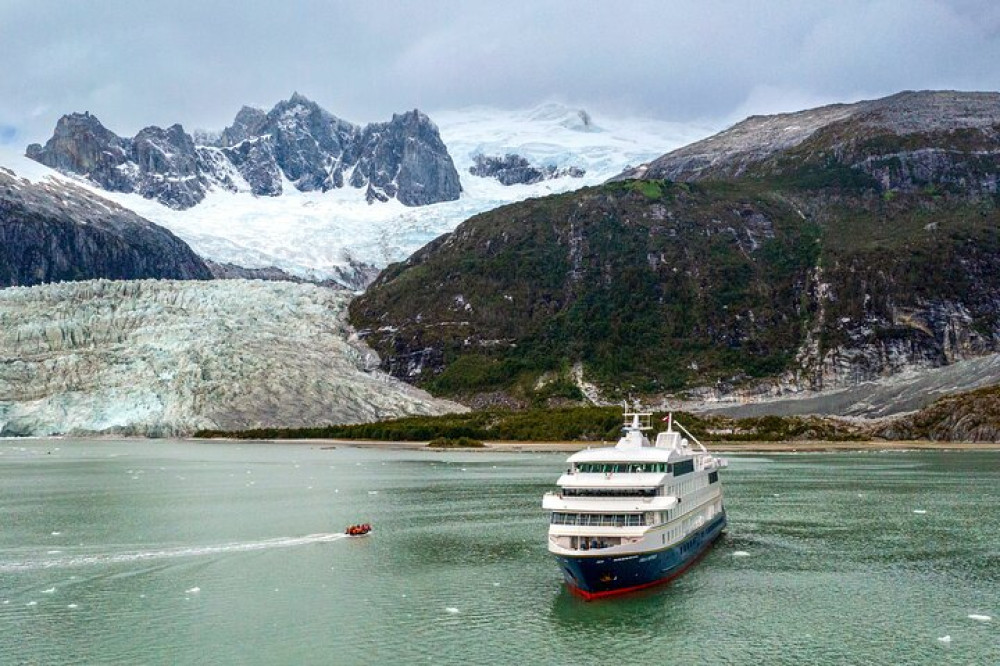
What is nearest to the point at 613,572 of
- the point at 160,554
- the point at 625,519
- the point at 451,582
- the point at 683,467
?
the point at 625,519

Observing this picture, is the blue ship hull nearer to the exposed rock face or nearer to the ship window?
the ship window

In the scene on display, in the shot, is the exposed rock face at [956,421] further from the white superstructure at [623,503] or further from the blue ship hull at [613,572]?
the blue ship hull at [613,572]

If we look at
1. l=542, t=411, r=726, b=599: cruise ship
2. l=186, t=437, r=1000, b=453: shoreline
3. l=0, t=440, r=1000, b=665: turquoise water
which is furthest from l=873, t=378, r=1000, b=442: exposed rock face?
l=542, t=411, r=726, b=599: cruise ship

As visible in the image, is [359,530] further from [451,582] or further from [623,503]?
[623,503]

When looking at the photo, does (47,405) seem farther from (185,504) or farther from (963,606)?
(963,606)

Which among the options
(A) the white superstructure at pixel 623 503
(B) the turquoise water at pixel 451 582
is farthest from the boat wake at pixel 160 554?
(A) the white superstructure at pixel 623 503

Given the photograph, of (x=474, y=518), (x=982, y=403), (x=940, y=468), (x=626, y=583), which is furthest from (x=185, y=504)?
(x=982, y=403)

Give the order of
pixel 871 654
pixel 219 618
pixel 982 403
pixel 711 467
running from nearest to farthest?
1. pixel 871 654
2. pixel 219 618
3. pixel 711 467
4. pixel 982 403
